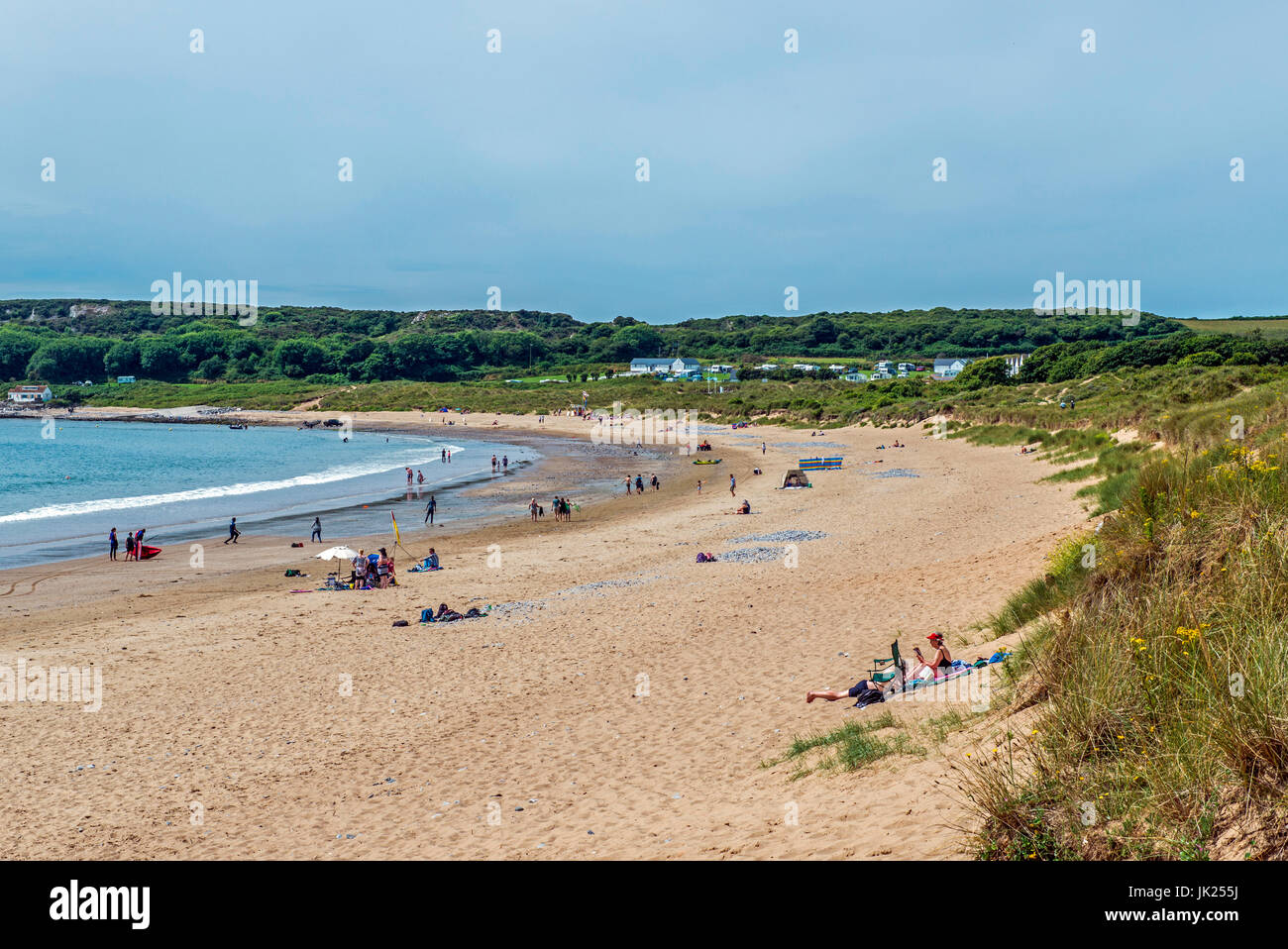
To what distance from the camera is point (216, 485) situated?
4200 cm

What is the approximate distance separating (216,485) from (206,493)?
3.30 metres

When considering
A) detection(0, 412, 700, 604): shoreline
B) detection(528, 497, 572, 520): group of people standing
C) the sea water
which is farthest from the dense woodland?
detection(528, 497, 572, 520): group of people standing

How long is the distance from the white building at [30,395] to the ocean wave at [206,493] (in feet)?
364

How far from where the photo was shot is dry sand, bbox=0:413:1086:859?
A: 657 cm

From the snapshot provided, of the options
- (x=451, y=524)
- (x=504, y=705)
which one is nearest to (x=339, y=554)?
(x=451, y=524)

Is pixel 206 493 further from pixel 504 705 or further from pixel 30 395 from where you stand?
pixel 30 395

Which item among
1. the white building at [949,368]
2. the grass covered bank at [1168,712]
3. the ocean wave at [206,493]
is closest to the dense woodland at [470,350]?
the white building at [949,368]

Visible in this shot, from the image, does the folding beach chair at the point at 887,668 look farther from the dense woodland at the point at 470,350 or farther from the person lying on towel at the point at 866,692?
the dense woodland at the point at 470,350

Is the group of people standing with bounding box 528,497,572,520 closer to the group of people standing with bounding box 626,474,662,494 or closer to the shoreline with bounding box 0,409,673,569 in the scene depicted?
the shoreline with bounding box 0,409,673,569

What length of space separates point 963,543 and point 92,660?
16.0 m

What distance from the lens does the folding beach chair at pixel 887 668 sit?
29.8 ft

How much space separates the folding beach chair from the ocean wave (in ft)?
106

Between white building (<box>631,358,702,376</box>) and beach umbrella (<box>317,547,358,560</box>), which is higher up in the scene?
white building (<box>631,358,702,376</box>)
